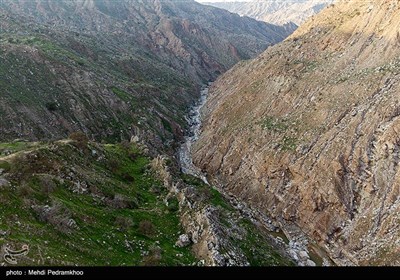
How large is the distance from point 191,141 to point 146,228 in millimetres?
41878

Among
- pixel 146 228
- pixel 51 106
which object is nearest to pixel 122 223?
pixel 146 228

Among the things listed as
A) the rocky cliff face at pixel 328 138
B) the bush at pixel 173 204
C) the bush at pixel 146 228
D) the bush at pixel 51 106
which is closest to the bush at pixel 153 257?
the bush at pixel 146 228

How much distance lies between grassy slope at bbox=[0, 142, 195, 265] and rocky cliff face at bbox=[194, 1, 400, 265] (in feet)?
56.1

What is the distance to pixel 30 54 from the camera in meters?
68.4

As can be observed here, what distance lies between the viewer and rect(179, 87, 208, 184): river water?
57094 millimetres

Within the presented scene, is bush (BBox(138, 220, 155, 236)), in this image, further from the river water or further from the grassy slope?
the river water

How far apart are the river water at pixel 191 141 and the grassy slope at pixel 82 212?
17305mm

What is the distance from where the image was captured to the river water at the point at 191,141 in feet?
187

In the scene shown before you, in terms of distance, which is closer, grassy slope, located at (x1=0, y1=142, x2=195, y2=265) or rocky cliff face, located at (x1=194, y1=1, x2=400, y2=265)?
grassy slope, located at (x1=0, y1=142, x2=195, y2=265)

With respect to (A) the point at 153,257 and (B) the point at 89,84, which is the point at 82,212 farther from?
(B) the point at 89,84

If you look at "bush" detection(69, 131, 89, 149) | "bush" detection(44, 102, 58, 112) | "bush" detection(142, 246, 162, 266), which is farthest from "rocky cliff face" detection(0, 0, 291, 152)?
"bush" detection(142, 246, 162, 266)
